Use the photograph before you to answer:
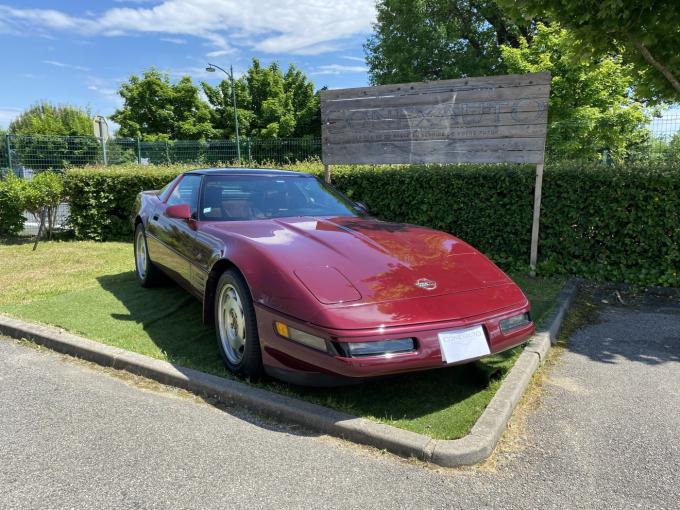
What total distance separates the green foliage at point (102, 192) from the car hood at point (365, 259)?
645cm

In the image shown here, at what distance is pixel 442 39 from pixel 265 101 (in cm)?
1455

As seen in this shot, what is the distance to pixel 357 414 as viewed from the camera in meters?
2.94

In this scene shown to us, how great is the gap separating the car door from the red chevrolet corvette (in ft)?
0.10

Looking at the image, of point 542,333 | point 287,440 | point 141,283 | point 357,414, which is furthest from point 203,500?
point 141,283

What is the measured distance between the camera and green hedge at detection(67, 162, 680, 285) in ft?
19.5

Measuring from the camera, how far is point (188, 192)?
4898 millimetres

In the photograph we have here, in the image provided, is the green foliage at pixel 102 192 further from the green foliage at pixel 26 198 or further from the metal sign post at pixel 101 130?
the metal sign post at pixel 101 130

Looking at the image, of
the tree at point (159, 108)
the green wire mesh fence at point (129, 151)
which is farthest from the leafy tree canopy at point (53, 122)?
the green wire mesh fence at point (129, 151)

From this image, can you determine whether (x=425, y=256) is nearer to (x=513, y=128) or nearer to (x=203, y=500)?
(x=203, y=500)

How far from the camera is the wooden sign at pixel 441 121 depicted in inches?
250

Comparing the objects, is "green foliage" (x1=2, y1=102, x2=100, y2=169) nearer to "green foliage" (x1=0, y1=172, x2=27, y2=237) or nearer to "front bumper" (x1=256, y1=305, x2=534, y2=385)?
"green foliage" (x1=0, y1=172, x2=27, y2=237)

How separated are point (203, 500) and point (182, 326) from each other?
2.52 m

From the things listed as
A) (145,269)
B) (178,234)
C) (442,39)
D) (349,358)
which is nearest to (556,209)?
(178,234)

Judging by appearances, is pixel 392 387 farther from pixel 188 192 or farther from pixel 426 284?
pixel 188 192
